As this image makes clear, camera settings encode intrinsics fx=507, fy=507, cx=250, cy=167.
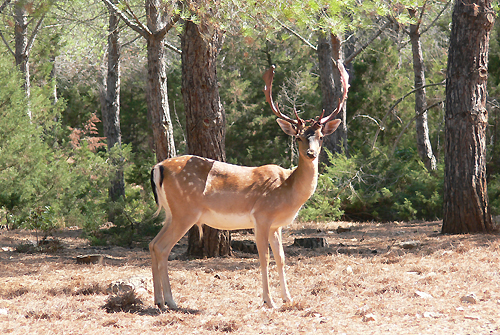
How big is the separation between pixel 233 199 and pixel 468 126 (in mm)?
5428

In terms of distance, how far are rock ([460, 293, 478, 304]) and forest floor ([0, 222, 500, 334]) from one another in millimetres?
10

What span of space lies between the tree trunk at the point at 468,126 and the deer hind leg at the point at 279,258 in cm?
466

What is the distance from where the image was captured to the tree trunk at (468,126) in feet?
29.2

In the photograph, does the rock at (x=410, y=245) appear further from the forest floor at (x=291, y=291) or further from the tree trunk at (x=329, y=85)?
the tree trunk at (x=329, y=85)

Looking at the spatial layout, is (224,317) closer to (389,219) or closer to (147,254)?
(147,254)

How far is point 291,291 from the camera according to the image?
5.85m

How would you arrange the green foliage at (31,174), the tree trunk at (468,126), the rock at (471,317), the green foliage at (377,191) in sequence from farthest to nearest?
1. the green foliage at (377,191)
2. the green foliage at (31,174)
3. the tree trunk at (468,126)
4. the rock at (471,317)

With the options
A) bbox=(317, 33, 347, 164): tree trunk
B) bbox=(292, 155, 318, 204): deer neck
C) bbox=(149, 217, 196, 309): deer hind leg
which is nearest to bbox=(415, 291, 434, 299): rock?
bbox=(292, 155, 318, 204): deer neck

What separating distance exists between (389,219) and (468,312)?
8790 millimetres

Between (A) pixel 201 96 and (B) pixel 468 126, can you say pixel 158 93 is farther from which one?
(B) pixel 468 126

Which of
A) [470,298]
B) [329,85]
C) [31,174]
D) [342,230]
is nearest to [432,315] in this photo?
[470,298]

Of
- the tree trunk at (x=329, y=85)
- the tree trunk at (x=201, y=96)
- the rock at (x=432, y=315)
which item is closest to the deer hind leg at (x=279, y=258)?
the rock at (x=432, y=315)

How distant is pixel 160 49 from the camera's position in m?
10.6

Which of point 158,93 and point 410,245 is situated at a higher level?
point 158,93
